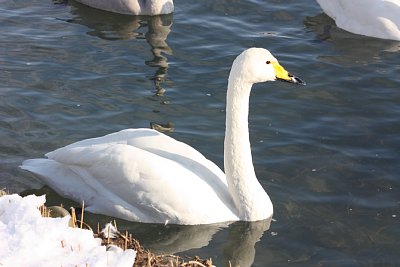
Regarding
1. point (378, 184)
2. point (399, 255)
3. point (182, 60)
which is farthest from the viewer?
point (182, 60)

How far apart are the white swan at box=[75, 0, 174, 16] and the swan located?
6.08 meters

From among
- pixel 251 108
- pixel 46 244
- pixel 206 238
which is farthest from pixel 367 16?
pixel 46 244

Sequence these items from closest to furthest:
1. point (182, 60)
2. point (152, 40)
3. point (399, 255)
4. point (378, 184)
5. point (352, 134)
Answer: point (399, 255), point (378, 184), point (352, 134), point (182, 60), point (152, 40)

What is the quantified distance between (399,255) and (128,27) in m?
7.44

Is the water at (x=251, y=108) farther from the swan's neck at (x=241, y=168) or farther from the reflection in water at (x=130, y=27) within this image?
the swan's neck at (x=241, y=168)

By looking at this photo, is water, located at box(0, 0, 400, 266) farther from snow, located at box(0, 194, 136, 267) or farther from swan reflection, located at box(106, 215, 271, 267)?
snow, located at box(0, 194, 136, 267)

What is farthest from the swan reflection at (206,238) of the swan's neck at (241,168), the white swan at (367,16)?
the white swan at (367,16)

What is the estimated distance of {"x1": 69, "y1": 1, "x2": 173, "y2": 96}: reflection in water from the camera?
13280 mm

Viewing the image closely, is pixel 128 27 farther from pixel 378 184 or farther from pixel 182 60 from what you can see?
pixel 378 184

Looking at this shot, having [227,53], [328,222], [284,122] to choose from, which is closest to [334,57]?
[227,53]

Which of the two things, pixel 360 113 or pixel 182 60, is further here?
pixel 182 60

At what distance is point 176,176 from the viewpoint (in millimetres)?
8328

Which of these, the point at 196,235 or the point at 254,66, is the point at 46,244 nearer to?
the point at 196,235

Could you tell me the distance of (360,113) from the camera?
36.6 ft
